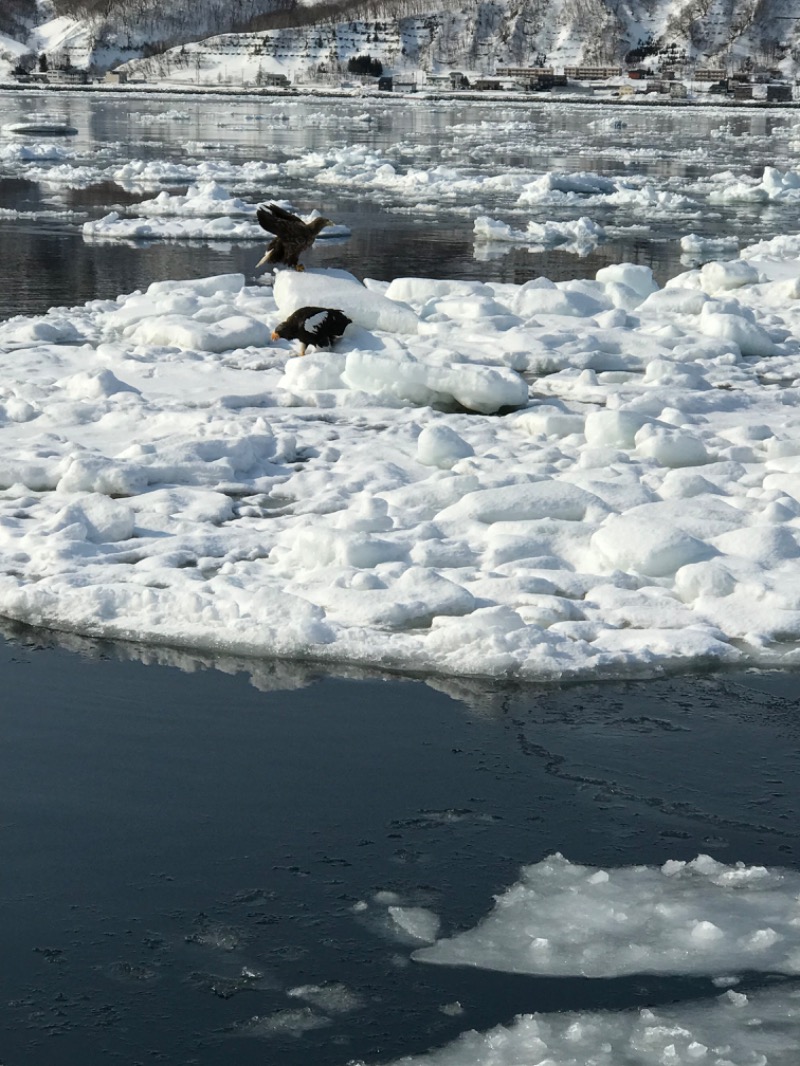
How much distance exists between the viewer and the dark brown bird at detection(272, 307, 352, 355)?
10.9 meters

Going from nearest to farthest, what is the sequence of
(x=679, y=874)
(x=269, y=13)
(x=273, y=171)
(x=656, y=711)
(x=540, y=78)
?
(x=679, y=874), (x=656, y=711), (x=273, y=171), (x=540, y=78), (x=269, y=13)

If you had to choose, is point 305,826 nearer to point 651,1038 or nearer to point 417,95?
point 651,1038

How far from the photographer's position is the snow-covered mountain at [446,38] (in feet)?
434

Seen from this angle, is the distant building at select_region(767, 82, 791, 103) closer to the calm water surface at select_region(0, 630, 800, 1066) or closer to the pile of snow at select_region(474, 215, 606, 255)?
the pile of snow at select_region(474, 215, 606, 255)

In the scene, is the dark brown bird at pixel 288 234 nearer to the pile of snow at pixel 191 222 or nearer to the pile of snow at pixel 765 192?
the pile of snow at pixel 191 222

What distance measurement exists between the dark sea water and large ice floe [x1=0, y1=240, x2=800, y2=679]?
0.99 ft

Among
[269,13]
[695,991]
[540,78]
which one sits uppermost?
[269,13]

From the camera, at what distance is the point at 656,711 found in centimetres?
515

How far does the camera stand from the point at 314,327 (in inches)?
435

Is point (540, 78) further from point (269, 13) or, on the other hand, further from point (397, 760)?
point (397, 760)

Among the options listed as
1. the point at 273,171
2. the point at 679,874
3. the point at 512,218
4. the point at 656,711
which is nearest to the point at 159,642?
the point at 656,711

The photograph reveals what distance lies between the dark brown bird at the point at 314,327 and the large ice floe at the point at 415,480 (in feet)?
0.59

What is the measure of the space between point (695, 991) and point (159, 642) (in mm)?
2811

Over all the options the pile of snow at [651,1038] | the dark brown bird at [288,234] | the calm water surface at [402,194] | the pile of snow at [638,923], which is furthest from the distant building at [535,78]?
the pile of snow at [651,1038]
